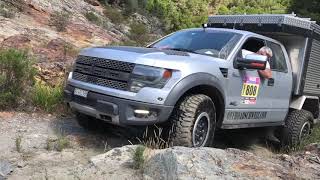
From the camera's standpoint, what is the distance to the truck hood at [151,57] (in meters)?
6.39

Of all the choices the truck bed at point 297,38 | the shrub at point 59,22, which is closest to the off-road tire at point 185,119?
the truck bed at point 297,38

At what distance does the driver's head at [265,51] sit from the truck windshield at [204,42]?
51cm

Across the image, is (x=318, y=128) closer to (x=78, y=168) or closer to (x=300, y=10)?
(x=78, y=168)

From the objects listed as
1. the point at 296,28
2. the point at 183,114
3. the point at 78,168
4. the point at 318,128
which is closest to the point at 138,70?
the point at 183,114

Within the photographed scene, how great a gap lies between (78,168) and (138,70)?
4.58 ft

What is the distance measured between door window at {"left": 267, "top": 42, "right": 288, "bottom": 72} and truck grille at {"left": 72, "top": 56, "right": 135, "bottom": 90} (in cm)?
274

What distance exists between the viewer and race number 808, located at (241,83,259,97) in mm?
7516

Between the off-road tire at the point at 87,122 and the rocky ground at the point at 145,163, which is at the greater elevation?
the rocky ground at the point at 145,163

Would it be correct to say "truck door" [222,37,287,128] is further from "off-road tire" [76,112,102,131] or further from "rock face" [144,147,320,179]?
"off-road tire" [76,112,102,131]

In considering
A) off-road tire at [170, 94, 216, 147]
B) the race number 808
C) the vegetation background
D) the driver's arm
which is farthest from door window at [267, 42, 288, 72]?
the vegetation background

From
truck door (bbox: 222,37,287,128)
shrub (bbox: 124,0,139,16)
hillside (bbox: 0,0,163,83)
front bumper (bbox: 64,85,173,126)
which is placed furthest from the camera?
shrub (bbox: 124,0,139,16)

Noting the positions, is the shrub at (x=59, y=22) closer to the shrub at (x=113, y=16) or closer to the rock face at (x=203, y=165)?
the shrub at (x=113, y=16)

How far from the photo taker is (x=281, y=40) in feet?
30.3

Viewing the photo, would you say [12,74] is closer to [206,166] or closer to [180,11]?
[206,166]
